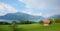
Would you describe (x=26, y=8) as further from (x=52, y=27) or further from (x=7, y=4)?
(x=52, y=27)

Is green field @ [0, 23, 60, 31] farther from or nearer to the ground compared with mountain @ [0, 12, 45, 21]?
nearer to the ground

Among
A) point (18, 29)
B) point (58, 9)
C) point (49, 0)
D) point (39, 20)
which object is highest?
point (49, 0)

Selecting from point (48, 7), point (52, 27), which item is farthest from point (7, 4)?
point (52, 27)

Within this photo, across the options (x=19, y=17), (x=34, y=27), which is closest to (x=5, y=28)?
(x=19, y=17)

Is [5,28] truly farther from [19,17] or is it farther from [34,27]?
[34,27]

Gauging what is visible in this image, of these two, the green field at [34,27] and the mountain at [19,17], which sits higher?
the mountain at [19,17]

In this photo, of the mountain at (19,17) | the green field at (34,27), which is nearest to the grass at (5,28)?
the green field at (34,27)

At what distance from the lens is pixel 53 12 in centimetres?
156

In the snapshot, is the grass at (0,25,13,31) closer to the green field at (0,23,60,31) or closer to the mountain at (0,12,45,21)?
the green field at (0,23,60,31)

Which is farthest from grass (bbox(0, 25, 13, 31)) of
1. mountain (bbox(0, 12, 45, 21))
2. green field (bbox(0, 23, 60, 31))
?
mountain (bbox(0, 12, 45, 21))

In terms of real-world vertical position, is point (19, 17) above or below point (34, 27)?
above

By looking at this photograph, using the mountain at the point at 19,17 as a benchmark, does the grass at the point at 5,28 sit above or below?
below

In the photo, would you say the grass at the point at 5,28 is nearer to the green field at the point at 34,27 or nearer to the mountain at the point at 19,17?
the green field at the point at 34,27

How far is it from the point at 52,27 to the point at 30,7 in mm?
392
